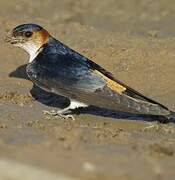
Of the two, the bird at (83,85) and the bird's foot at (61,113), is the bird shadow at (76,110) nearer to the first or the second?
the bird's foot at (61,113)

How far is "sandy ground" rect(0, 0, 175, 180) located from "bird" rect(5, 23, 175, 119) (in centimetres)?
25

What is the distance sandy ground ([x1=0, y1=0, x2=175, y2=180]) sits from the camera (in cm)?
609

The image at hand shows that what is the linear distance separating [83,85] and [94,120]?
610mm

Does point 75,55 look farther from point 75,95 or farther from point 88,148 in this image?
point 88,148

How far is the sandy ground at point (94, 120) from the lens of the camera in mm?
6086

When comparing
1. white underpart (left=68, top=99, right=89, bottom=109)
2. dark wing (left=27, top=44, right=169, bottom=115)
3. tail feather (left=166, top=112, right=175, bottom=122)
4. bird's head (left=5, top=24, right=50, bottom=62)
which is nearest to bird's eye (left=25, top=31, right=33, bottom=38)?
bird's head (left=5, top=24, right=50, bottom=62)

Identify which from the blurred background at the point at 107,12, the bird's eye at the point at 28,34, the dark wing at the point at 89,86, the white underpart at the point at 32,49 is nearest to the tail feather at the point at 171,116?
the dark wing at the point at 89,86

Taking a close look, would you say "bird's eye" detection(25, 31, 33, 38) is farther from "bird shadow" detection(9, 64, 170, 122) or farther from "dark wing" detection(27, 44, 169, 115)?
"bird shadow" detection(9, 64, 170, 122)

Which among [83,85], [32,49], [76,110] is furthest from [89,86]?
[32,49]

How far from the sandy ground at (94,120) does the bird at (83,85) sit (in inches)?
9.7

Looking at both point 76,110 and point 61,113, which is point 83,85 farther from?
A: point 76,110

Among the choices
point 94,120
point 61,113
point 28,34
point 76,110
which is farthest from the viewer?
point 76,110

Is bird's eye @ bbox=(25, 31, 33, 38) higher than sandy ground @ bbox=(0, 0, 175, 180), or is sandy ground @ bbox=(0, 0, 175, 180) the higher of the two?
bird's eye @ bbox=(25, 31, 33, 38)

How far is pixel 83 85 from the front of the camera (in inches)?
331
